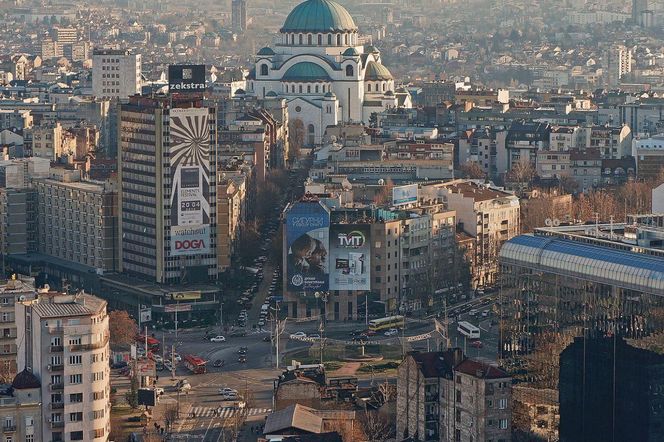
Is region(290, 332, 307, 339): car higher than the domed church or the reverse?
the reverse

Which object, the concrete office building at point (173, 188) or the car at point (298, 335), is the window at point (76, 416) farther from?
the concrete office building at point (173, 188)

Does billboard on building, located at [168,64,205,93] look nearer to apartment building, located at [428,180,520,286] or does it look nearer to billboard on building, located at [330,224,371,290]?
billboard on building, located at [330,224,371,290]

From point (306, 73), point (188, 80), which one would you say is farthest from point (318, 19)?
point (188, 80)

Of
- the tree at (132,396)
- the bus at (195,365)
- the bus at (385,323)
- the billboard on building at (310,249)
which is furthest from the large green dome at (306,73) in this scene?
the tree at (132,396)

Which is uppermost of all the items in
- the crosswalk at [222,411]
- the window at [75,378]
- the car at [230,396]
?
the window at [75,378]

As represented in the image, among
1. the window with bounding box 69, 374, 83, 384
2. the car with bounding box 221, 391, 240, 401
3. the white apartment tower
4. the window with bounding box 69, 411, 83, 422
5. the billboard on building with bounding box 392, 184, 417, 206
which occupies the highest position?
the white apartment tower

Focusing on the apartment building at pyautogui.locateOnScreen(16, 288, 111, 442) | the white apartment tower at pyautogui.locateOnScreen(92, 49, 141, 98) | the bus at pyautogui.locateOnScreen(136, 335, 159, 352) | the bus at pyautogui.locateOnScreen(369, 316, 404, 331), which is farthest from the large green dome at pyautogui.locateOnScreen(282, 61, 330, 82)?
the apartment building at pyautogui.locateOnScreen(16, 288, 111, 442)
